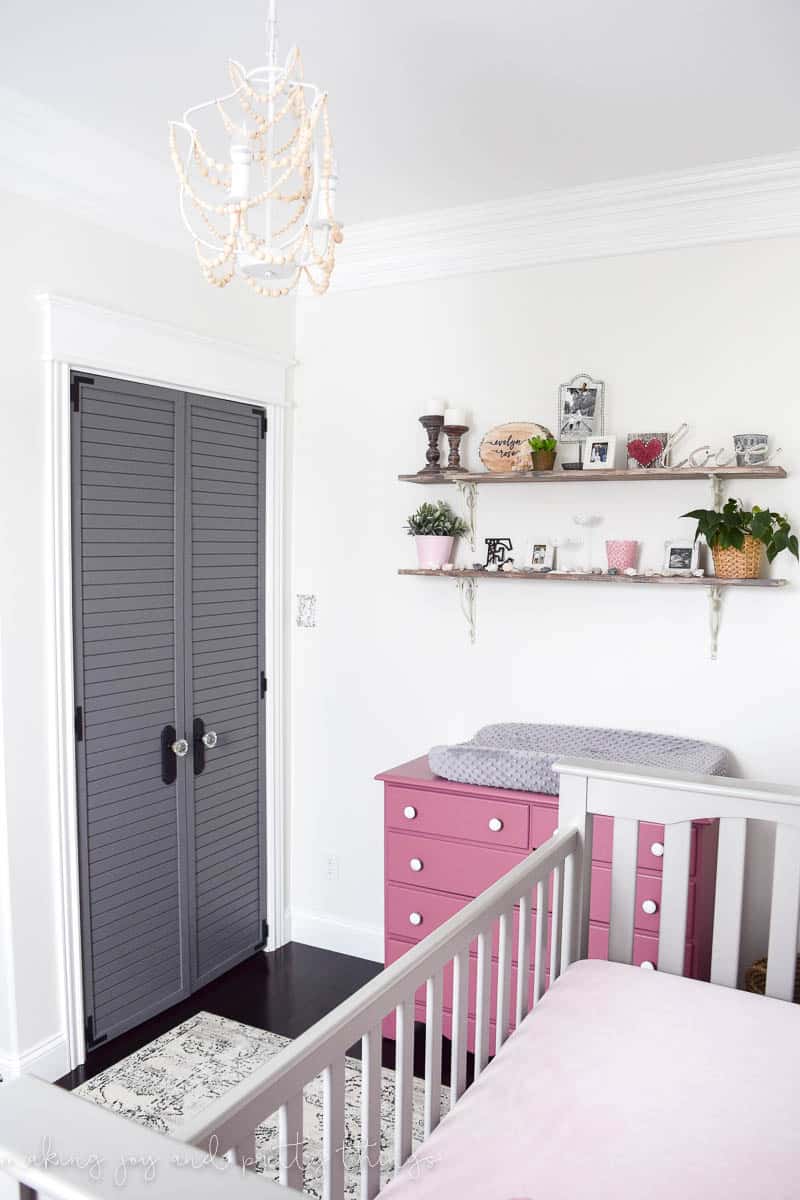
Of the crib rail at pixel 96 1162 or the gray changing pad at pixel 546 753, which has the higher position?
the crib rail at pixel 96 1162

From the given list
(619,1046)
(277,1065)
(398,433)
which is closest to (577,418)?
(398,433)

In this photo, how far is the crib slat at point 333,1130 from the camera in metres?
1.30

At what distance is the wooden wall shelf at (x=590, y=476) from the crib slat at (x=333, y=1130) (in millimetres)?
2075

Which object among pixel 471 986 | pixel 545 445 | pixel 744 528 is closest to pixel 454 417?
pixel 545 445

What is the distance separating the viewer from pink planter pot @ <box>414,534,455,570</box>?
331cm

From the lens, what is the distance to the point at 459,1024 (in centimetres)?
178

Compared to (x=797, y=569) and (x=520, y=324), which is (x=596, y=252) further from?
(x=797, y=569)

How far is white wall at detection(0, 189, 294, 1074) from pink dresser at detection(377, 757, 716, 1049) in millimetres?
1039

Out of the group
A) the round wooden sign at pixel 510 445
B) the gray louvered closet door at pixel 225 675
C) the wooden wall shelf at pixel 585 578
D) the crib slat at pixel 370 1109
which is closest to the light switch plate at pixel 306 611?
the gray louvered closet door at pixel 225 675

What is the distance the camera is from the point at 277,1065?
116cm

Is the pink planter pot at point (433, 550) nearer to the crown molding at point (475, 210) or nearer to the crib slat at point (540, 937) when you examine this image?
the crown molding at point (475, 210)

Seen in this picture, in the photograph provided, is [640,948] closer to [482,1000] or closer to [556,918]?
[556,918]

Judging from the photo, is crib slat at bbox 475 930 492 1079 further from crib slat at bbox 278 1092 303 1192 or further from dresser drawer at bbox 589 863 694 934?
dresser drawer at bbox 589 863 694 934

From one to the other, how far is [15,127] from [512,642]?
2.19m
